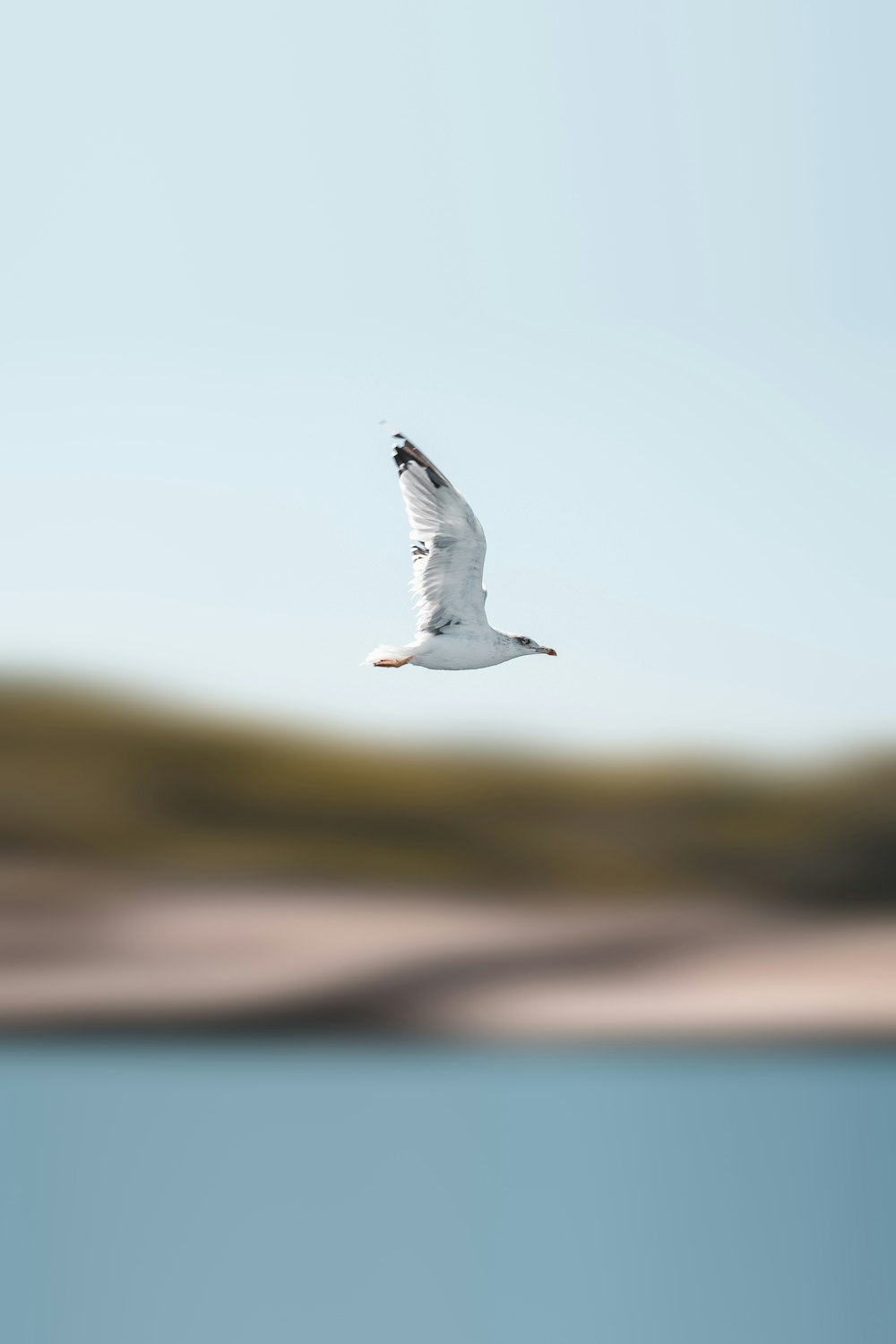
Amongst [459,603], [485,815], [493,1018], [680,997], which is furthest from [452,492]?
[485,815]

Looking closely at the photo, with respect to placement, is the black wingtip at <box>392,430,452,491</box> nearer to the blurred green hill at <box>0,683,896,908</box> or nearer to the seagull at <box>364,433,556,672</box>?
the seagull at <box>364,433,556,672</box>

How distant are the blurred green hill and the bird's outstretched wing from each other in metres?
7.05

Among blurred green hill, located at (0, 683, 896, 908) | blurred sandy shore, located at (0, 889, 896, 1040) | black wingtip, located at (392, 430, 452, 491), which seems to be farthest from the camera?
blurred green hill, located at (0, 683, 896, 908)

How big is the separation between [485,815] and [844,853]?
3482mm

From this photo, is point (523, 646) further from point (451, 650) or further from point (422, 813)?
point (422, 813)

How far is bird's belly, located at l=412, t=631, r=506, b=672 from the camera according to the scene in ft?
19.6

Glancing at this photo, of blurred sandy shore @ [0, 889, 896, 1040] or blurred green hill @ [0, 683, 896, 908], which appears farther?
blurred green hill @ [0, 683, 896, 908]

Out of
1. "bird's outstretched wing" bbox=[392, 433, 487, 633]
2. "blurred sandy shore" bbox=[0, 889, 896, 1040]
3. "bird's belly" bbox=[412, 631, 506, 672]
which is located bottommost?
"blurred sandy shore" bbox=[0, 889, 896, 1040]

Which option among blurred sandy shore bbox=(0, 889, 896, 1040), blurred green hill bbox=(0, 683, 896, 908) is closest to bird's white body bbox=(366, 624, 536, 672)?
blurred sandy shore bbox=(0, 889, 896, 1040)

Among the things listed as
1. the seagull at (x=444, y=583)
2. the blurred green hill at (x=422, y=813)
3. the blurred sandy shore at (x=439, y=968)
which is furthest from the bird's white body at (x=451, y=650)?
the blurred green hill at (x=422, y=813)

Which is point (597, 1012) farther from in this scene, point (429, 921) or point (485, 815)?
point (485, 815)

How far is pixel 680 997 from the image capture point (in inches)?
417

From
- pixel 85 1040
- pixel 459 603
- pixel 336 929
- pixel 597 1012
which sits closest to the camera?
pixel 459 603

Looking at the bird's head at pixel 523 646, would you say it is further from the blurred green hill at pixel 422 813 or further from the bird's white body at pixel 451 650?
the blurred green hill at pixel 422 813
